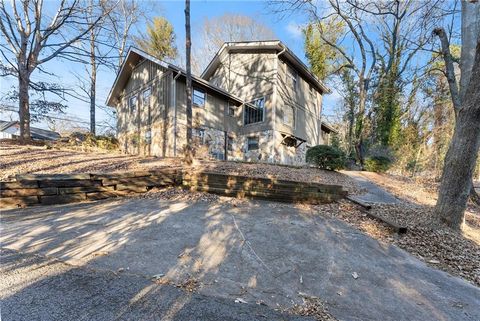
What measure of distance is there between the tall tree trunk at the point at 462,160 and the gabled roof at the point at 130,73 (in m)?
10.8

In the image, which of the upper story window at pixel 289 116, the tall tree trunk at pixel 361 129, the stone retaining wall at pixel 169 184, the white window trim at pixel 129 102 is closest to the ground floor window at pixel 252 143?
the upper story window at pixel 289 116

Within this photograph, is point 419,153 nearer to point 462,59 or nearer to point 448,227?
point 462,59

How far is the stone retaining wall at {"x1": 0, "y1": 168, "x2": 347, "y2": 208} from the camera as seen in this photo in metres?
4.46

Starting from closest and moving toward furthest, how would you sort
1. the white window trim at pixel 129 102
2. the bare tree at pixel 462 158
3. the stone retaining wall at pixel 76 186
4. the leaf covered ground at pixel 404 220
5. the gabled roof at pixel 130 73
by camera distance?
1. the leaf covered ground at pixel 404 220
2. the stone retaining wall at pixel 76 186
3. the bare tree at pixel 462 158
4. the gabled roof at pixel 130 73
5. the white window trim at pixel 129 102

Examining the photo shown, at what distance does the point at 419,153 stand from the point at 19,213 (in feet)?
69.3

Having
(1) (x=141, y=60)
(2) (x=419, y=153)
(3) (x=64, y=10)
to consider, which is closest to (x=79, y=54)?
(3) (x=64, y=10)

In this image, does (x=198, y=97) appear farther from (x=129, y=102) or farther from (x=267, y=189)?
(x=267, y=189)

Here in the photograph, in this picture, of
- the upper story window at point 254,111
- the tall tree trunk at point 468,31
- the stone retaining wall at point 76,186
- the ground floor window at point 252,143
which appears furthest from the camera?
the ground floor window at point 252,143

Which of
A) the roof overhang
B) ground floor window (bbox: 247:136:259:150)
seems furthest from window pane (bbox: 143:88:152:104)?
the roof overhang

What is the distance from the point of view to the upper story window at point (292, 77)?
15.6m

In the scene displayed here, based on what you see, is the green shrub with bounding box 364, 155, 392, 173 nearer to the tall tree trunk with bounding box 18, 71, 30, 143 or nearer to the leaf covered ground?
the leaf covered ground

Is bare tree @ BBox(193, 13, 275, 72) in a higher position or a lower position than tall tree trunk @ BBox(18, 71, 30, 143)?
higher

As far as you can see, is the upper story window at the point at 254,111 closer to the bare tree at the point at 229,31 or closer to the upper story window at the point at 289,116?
the upper story window at the point at 289,116

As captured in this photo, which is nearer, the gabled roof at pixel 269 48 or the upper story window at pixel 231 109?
the gabled roof at pixel 269 48
